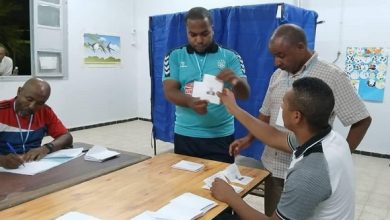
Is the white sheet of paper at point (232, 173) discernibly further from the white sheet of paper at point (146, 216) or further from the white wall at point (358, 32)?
the white wall at point (358, 32)

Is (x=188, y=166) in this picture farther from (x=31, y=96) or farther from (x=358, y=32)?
(x=358, y=32)

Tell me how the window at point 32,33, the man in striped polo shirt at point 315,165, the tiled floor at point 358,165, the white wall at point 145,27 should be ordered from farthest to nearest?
the white wall at point 145,27
the window at point 32,33
the tiled floor at point 358,165
the man in striped polo shirt at point 315,165

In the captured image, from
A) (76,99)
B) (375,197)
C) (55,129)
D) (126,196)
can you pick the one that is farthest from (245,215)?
(76,99)

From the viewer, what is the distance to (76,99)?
19.7 ft

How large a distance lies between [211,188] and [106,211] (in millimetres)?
431

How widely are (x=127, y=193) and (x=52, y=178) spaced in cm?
44

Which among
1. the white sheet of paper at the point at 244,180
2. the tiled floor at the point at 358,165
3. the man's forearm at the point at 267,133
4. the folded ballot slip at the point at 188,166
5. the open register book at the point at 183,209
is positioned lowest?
the tiled floor at the point at 358,165

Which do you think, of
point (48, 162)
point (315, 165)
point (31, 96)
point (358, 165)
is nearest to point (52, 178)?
point (48, 162)

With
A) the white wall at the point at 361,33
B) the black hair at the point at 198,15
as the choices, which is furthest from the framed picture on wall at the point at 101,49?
the black hair at the point at 198,15

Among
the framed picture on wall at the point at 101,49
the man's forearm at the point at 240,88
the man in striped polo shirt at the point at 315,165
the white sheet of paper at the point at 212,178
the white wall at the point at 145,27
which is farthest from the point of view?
→ the white wall at the point at 145,27

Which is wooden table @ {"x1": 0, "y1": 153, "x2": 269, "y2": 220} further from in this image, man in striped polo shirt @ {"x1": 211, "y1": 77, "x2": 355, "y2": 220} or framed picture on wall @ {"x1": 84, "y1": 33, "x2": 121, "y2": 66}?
framed picture on wall @ {"x1": 84, "y1": 33, "x2": 121, "y2": 66}

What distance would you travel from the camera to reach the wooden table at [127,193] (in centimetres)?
125

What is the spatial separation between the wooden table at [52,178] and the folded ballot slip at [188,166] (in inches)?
10.4

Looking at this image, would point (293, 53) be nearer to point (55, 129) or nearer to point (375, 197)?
point (55, 129)
